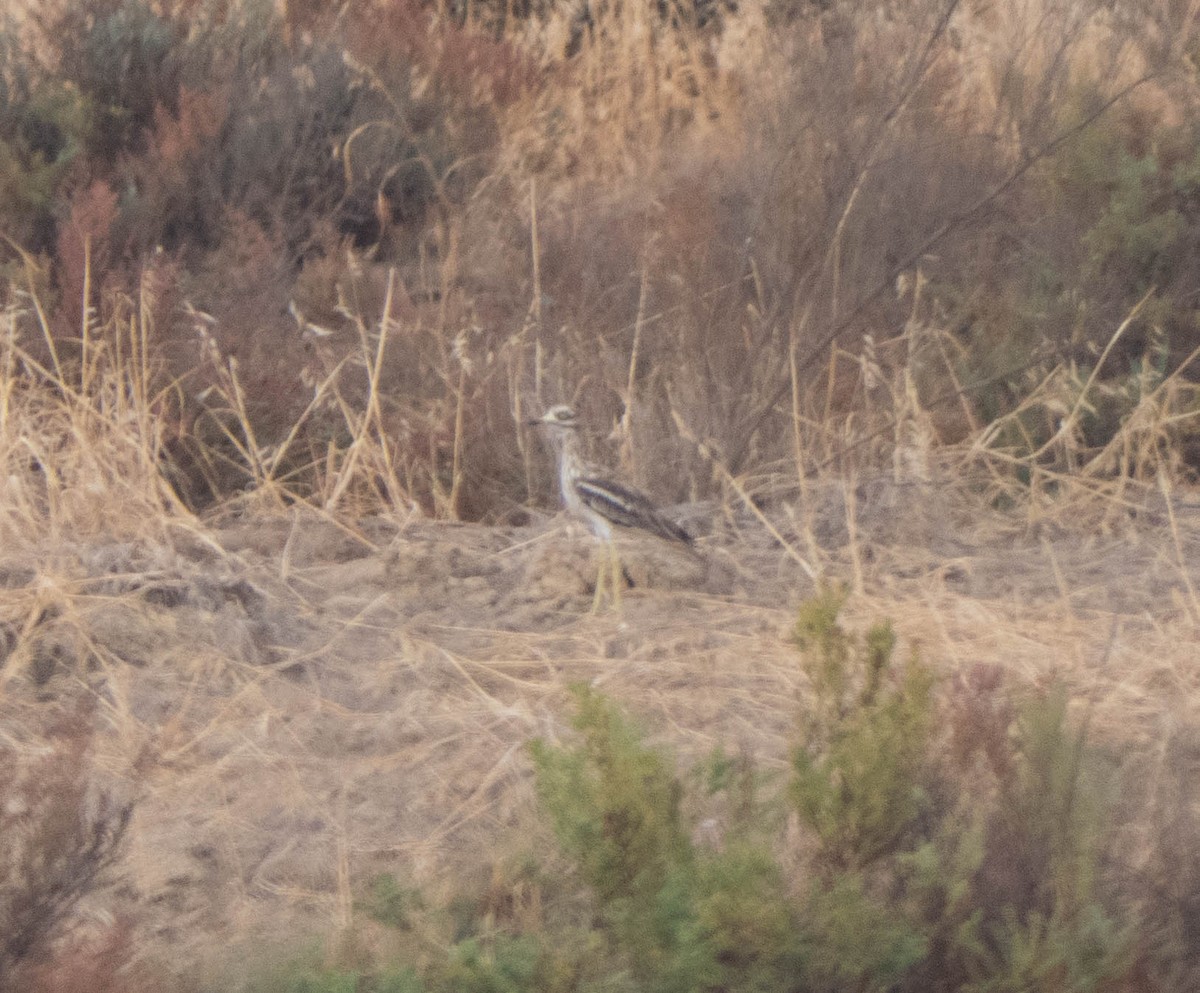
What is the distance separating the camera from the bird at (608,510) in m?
5.45

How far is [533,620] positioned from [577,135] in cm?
590

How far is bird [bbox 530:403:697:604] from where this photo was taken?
5449 mm

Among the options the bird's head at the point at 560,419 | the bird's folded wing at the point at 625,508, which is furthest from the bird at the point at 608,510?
the bird's head at the point at 560,419

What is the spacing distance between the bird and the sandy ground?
0.07 m

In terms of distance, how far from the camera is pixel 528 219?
9.44m

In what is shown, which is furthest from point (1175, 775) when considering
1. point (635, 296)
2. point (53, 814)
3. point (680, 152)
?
point (680, 152)

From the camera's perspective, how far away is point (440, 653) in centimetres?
498

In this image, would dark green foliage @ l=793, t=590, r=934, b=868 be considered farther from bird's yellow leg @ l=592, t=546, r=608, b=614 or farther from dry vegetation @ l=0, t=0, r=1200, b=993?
bird's yellow leg @ l=592, t=546, r=608, b=614

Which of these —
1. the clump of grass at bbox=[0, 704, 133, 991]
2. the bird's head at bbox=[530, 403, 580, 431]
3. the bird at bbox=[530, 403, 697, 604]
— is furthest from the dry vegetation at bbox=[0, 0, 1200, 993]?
the bird's head at bbox=[530, 403, 580, 431]

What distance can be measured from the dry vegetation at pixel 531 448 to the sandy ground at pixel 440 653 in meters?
0.02

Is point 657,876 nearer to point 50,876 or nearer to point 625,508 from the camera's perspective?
point 50,876

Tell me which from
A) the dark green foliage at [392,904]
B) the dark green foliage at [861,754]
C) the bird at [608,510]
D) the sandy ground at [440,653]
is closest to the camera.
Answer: the dark green foliage at [392,904]

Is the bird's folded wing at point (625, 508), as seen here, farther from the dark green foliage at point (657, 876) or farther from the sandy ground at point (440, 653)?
the dark green foliage at point (657, 876)

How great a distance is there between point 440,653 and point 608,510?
32.6 inches
